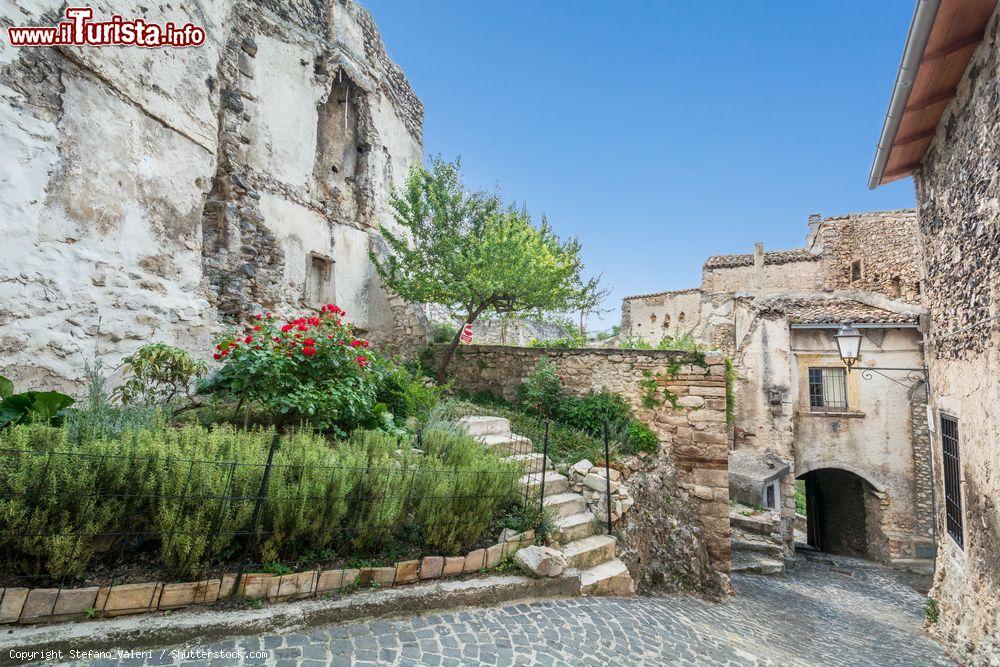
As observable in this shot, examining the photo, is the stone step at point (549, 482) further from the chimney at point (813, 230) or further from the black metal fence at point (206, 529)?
the chimney at point (813, 230)

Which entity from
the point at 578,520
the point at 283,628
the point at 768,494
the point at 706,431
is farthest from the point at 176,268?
the point at 768,494

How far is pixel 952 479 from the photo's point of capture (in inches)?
220

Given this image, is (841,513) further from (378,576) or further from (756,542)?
(378,576)

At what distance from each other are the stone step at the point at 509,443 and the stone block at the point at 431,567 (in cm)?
225

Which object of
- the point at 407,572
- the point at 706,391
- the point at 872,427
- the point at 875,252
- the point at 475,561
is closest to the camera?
the point at 407,572

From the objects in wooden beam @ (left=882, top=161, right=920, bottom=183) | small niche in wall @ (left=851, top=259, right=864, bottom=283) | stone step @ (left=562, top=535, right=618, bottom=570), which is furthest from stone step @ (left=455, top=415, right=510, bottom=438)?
small niche in wall @ (left=851, top=259, right=864, bottom=283)

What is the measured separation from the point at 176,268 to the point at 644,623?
695 cm

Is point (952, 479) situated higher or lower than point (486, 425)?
lower

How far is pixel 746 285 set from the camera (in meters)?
18.0

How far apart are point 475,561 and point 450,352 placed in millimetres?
5785

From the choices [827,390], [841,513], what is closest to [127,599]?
[827,390]

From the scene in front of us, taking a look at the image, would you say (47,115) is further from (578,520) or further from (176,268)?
(578,520)

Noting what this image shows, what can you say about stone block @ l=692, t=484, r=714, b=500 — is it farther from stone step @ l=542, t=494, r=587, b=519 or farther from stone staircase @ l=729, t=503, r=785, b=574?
stone staircase @ l=729, t=503, r=785, b=574

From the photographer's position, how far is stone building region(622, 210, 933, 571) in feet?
37.8
